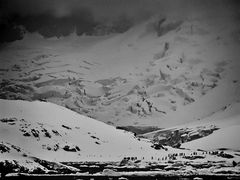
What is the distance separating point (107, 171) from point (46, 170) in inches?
833

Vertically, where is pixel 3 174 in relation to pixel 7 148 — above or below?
below

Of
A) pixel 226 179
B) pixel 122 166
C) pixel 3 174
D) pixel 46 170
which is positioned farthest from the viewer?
pixel 122 166

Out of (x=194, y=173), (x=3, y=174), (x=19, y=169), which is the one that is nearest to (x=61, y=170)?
(x=19, y=169)

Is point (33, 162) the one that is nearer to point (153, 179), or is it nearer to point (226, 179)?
point (153, 179)

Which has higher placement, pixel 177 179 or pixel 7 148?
pixel 7 148

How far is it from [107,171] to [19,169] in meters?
24.7

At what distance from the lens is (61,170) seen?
154m

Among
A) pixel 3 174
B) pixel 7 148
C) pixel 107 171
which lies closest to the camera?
pixel 3 174

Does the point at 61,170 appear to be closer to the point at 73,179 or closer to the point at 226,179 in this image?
the point at 73,179

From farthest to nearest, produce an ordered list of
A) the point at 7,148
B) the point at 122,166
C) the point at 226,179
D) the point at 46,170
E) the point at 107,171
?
the point at 122,166, the point at 7,148, the point at 46,170, the point at 107,171, the point at 226,179

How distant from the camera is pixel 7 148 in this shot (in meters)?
161

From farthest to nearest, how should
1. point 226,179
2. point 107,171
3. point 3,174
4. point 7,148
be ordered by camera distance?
point 7,148 < point 107,171 < point 3,174 < point 226,179

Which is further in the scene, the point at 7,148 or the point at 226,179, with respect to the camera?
the point at 7,148

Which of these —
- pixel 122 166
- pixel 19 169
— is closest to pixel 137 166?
pixel 122 166
